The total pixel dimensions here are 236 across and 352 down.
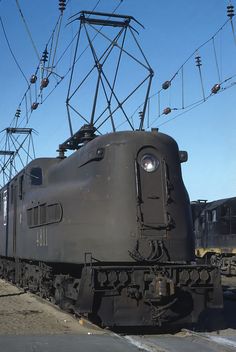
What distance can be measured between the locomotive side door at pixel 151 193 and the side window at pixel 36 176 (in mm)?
4012

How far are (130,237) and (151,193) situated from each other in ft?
2.94

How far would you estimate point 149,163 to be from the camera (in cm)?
955

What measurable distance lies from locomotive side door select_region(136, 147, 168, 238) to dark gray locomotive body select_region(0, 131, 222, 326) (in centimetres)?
2

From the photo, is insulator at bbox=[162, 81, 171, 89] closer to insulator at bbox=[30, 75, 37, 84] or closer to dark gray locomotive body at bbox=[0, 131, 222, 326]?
insulator at bbox=[30, 75, 37, 84]

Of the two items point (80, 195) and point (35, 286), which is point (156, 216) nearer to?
point (80, 195)

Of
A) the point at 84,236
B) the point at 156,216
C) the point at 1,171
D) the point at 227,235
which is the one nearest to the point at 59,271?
the point at 84,236

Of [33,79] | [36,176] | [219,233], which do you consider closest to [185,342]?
[36,176]

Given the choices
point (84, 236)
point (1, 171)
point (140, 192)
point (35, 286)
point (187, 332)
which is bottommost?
point (187, 332)

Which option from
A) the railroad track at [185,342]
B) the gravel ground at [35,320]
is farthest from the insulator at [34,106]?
the railroad track at [185,342]

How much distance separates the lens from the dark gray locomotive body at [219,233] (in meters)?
24.4

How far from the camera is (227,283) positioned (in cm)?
2156

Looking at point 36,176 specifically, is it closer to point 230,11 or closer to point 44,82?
point 44,82

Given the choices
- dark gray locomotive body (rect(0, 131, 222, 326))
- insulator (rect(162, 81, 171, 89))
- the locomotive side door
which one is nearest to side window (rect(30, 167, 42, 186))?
dark gray locomotive body (rect(0, 131, 222, 326))

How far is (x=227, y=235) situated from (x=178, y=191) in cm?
1572
